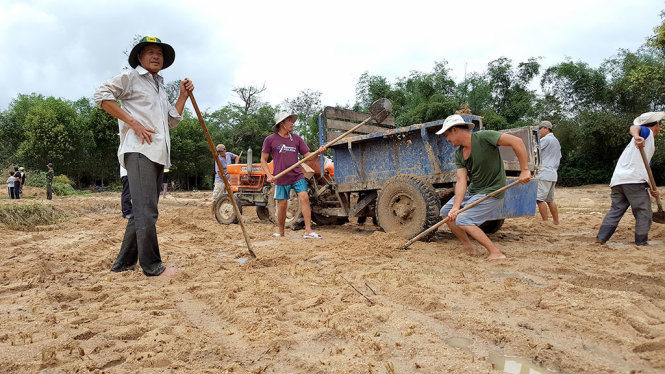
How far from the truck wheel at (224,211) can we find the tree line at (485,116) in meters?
18.5

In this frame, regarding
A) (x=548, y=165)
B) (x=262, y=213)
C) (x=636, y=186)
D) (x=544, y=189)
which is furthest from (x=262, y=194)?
(x=636, y=186)

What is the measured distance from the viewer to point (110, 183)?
111ft

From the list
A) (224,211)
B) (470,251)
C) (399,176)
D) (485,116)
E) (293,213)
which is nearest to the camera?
(470,251)

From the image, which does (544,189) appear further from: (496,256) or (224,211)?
(224,211)

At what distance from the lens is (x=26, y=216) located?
8.09m

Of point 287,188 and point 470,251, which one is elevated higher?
point 287,188

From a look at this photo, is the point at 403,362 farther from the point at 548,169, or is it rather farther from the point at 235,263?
the point at 548,169

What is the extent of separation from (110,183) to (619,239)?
3523cm

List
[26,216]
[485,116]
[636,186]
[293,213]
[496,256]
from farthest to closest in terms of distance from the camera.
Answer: [485,116]
[26,216]
[293,213]
[636,186]
[496,256]

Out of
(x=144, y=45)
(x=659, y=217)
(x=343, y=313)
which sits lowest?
(x=343, y=313)

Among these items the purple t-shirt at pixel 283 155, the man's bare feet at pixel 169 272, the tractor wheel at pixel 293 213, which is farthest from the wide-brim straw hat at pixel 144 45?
the tractor wheel at pixel 293 213

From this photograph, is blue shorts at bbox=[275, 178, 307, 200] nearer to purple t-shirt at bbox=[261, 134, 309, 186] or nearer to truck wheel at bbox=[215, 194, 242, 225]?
purple t-shirt at bbox=[261, 134, 309, 186]

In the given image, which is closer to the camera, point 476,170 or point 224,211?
point 476,170

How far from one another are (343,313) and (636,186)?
4.45 metres
